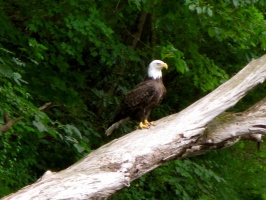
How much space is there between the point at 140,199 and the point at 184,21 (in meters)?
1.78

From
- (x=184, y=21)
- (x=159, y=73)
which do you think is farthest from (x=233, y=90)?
(x=184, y=21)

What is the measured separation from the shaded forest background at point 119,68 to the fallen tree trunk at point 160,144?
4.16 feet

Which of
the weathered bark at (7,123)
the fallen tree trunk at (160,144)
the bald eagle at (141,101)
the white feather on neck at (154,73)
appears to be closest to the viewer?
the fallen tree trunk at (160,144)

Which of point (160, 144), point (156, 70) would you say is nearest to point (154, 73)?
point (156, 70)

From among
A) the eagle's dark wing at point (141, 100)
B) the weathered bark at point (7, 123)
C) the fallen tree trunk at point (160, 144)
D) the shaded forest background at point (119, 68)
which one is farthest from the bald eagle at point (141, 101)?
the fallen tree trunk at point (160, 144)

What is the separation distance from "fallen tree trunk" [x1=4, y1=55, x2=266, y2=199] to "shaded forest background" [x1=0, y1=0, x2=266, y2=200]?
127 cm

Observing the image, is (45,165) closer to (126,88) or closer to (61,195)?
(126,88)

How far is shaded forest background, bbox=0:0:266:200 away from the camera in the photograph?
7.18 metres

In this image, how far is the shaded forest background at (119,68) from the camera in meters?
7.18

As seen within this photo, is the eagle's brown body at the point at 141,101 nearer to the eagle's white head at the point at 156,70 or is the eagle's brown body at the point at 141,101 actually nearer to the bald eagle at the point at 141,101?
the bald eagle at the point at 141,101

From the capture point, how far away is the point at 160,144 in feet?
15.7

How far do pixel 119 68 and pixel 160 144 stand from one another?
3.76 m

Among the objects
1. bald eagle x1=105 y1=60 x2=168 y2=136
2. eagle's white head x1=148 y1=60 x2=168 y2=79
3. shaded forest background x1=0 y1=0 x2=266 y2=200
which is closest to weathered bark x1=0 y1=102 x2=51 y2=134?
shaded forest background x1=0 y1=0 x2=266 y2=200

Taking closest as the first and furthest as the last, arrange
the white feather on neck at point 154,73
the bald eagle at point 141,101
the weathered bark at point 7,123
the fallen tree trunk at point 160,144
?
the fallen tree trunk at point 160,144, the weathered bark at point 7,123, the bald eagle at point 141,101, the white feather on neck at point 154,73
